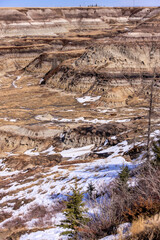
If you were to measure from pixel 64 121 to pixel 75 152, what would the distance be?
29.9 feet

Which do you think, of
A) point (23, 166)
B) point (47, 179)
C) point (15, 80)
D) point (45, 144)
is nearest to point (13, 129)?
point (45, 144)

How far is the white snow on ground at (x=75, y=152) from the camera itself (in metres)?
22.8

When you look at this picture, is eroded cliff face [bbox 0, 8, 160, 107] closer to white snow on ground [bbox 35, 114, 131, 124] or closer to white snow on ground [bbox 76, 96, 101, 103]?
white snow on ground [bbox 76, 96, 101, 103]

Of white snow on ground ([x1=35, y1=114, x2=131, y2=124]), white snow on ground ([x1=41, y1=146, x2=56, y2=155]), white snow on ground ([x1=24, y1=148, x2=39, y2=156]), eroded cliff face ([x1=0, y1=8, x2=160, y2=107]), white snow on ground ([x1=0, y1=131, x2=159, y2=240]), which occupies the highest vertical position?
eroded cliff face ([x1=0, y1=8, x2=160, y2=107])

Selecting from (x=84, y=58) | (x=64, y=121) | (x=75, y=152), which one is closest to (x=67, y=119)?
(x=64, y=121)

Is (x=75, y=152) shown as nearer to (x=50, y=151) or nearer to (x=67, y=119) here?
(x=50, y=151)

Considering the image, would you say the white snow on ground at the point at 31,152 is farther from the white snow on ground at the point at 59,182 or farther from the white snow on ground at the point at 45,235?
the white snow on ground at the point at 45,235

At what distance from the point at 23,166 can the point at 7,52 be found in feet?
200

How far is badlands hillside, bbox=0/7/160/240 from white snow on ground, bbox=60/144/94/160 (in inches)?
4.4

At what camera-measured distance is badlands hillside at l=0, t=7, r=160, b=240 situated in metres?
12.3

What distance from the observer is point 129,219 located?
523 cm

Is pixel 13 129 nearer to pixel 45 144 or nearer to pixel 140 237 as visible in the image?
pixel 45 144

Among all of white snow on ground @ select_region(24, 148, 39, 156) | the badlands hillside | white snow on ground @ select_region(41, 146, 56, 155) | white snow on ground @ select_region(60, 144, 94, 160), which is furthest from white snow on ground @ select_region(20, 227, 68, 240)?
white snow on ground @ select_region(24, 148, 39, 156)

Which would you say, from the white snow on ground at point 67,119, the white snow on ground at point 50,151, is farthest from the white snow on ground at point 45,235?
the white snow on ground at point 67,119
